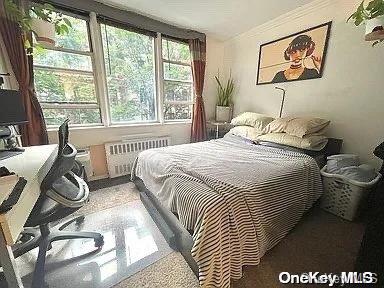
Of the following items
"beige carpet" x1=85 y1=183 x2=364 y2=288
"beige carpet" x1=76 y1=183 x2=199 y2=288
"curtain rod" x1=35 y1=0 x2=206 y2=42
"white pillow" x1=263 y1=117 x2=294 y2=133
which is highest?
"curtain rod" x1=35 y1=0 x2=206 y2=42

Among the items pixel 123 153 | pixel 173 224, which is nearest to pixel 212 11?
pixel 123 153

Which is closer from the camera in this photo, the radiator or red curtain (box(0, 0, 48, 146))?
red curtain (box(0, 0, 48, 146))

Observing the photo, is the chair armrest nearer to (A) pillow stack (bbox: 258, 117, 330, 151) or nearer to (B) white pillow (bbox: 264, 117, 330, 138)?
(A) pillow stack (bbox: 258, 117, 330, 151)

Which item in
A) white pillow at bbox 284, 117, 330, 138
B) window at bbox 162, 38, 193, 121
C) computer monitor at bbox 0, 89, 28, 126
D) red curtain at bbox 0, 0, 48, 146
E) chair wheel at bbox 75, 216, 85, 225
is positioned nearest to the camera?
computer monitor at bbox 0, 89, 28, 126

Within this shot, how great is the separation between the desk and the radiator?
1348 millimetres

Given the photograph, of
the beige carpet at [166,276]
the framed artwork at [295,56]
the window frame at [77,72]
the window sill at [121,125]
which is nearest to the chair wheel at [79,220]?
the beige carpet at [166,276]

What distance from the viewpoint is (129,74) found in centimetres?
296

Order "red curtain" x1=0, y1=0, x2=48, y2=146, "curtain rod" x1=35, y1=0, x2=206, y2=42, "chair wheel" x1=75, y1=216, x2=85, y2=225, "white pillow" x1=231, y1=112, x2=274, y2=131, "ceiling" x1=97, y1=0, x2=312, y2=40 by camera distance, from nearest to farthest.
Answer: "chair wheel" x1=75, y1=216, x2=85, y2=225, "red curtain" x1=0, y1=0, x2=48, y2=146, "curtain rod" x1=35, y1=0, x2=206, y2=42, "ceiling" x1=97, y1=0, x2=312, y2=40, "white pillow" x1=231, y1=112, x2=274, y2=131

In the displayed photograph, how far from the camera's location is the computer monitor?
153cm

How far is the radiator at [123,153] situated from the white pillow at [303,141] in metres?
1.97

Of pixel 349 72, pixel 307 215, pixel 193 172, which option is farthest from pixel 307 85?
pixel 193 172

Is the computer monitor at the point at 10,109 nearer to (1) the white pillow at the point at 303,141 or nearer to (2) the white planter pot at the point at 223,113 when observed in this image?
(1) the white pillow at the point at 303,141

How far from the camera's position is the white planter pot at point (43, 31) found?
1.54 meters

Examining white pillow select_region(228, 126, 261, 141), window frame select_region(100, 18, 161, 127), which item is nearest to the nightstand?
white pillow select_region(228, 126, 261, 141)
